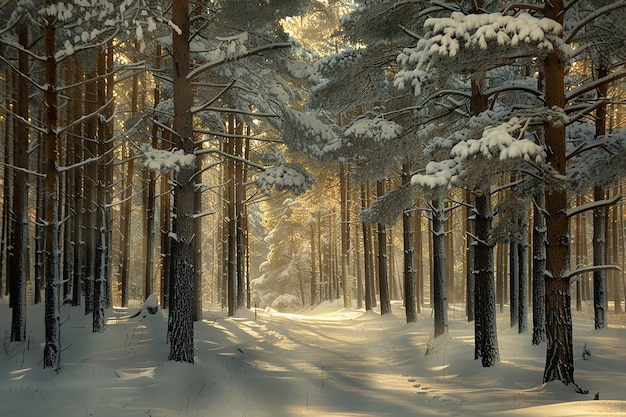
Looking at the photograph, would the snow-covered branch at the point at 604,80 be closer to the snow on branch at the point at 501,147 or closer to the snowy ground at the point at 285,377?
the snow on branch at the point at 501,147

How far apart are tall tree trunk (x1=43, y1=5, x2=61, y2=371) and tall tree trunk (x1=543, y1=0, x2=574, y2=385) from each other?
7971 mm

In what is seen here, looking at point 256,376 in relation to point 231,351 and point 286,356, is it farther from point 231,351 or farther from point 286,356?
point 286,356

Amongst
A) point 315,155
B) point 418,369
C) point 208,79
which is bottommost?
point 418,369

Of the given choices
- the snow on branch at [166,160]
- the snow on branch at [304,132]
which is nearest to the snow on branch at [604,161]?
the snow on branch at [304,132]

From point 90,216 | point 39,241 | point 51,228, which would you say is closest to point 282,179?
point 51,228

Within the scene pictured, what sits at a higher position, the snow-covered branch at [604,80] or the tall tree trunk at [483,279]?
the snow-covered branch at [604,80]

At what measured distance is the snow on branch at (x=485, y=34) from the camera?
6684mm

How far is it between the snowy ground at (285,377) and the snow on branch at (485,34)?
4.61 metres

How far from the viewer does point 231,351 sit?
38.3 feet

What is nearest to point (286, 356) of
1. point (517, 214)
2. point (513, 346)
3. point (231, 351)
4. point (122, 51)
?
point (231, 351)

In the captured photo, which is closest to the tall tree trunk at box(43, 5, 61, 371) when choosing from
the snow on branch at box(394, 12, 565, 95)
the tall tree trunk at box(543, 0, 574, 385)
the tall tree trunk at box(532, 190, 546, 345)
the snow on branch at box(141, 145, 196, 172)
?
the snow on branch at box(141, 145, 196, 172)

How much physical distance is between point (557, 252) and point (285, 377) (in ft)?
17.8

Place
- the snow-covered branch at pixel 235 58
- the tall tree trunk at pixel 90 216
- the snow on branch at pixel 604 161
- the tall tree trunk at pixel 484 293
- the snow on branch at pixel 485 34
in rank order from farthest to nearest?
the tall tree trunk at pixel 90 216 < the tall tree trunk at pixel 484 293 < the snow-covered branch at pixel 235 58 < the snow on branch at pixel 604 161 < the snow on branch at pixel 485 34

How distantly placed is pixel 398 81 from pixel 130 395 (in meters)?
6.26
